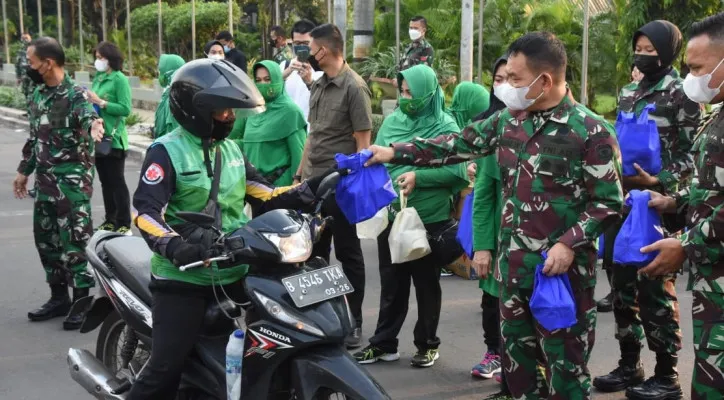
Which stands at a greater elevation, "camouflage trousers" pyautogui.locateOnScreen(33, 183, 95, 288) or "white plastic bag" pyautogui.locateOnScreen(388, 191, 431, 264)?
"white plastic bag" pyautogui.locateOnScreen(388, 191, 431, 264)

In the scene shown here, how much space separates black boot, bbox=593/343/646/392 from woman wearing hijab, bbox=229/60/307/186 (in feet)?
8.59

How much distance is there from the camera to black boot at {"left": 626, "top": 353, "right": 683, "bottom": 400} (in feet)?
17.1

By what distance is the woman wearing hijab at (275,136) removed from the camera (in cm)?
682

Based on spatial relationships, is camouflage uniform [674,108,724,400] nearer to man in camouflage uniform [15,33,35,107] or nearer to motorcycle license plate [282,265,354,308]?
motorcycle license plate [282,265,354,308]

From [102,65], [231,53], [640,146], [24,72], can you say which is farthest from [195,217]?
[231,53]

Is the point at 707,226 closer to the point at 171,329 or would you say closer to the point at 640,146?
the point at 640,146

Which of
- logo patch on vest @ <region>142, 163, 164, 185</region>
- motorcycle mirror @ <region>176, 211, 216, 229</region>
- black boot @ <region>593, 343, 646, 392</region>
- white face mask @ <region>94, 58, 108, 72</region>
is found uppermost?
white face mask @ <region>94, 58, 108, 72</region>

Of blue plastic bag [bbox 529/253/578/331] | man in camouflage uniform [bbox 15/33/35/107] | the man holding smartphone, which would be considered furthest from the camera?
man in camouflage uniform [bbox 15/33/35/107]

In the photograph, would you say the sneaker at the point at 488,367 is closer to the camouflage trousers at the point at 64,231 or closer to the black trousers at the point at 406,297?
the black trousers at the point at 406,297

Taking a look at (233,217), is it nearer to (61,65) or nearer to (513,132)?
(513,132)

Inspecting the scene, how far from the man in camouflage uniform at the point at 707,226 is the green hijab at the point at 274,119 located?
3.57 m

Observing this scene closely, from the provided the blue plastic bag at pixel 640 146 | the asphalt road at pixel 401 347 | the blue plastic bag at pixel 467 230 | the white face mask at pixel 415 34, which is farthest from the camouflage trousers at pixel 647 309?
the white face mask at pixel 415 34

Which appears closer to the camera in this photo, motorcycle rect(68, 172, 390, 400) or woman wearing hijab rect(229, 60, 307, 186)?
motorcycle rect(68, 172, 390, 400)

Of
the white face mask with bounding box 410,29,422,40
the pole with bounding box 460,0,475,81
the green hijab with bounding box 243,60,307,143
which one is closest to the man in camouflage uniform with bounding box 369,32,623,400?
the green hijab with bounding box 243,60,307,143
